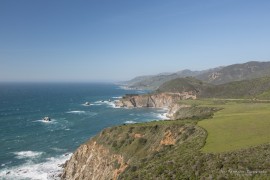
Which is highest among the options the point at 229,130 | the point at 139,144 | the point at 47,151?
the point at 229,130

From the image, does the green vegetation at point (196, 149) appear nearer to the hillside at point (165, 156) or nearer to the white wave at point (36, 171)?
the hillside at point (165, 156)

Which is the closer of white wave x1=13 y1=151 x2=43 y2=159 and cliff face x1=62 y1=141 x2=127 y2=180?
cliff face x1=62 y1=141 x2=127 y2=180

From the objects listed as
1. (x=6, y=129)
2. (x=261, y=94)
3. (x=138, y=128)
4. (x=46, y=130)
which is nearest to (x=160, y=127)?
(x=138, y=128)

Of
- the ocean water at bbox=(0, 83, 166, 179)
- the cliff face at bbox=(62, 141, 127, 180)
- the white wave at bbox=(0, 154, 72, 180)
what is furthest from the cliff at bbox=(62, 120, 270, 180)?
the ocean water at bbox=(0, 83, 166, 179)

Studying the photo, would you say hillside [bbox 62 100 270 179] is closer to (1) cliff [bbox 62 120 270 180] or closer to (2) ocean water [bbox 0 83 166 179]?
(1) cliff [bbox 62 120 270 180]

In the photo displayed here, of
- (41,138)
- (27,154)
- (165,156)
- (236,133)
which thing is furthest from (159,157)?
(41,138)

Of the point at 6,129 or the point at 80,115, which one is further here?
the point at 80,115

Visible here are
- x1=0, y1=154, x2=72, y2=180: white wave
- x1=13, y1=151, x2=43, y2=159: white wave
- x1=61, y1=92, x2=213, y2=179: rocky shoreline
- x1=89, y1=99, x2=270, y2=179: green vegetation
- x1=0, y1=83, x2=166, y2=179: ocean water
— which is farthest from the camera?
x1=13, y1=151, x2=43, y2=159: white wave

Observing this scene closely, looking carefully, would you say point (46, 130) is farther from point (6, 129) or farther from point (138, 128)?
point (138, 128)

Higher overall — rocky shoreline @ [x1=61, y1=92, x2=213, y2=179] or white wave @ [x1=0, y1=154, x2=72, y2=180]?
rocky shoreline @ [x1=61, y1=92, x2=213, y2=179]

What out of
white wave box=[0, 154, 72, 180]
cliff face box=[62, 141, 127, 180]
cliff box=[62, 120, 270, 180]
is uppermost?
cliff box=[62, 120, 270, 180]
